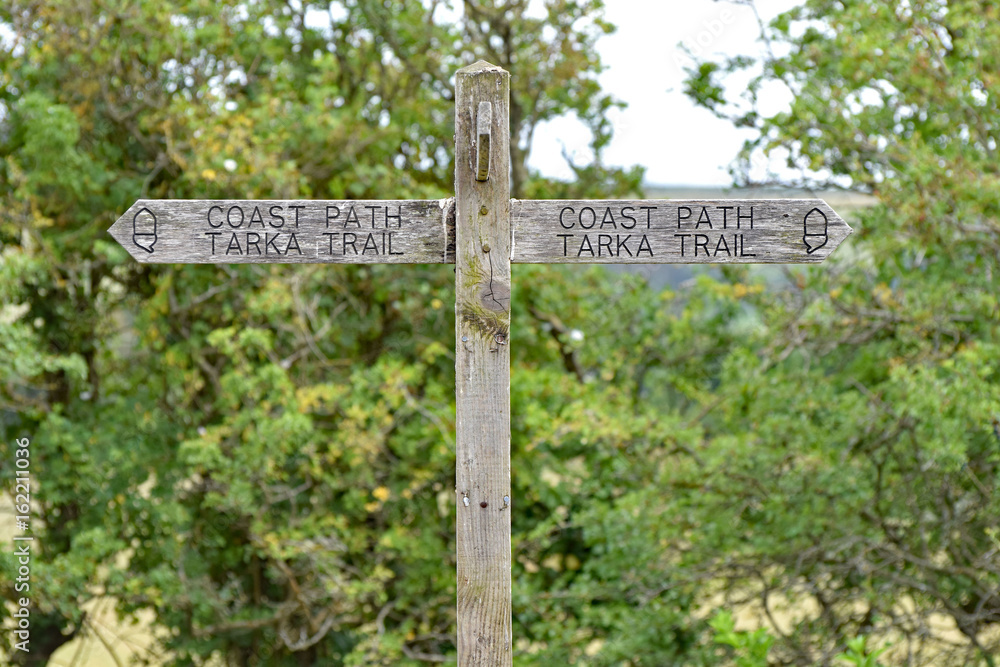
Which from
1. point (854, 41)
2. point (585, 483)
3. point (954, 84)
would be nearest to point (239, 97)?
point (585, 483)

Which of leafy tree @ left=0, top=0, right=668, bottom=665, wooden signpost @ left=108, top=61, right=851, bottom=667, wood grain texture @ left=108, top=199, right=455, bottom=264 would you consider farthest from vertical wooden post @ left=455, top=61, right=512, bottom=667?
leafy tree @ left=0, top=0, right=668, bottom=665

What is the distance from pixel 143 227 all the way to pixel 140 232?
0.01 meters

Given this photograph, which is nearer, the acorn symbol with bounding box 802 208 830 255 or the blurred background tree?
the acorn symbol with bounding box 802 208 830 255

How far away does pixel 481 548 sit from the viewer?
2264 millimetres

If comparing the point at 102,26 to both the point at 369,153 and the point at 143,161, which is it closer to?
the point at 143,161

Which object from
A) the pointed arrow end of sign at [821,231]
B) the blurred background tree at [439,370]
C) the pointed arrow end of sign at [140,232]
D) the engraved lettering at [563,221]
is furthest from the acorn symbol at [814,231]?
the blurred background tree at [439,370]

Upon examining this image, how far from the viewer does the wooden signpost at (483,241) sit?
→ 227 cm

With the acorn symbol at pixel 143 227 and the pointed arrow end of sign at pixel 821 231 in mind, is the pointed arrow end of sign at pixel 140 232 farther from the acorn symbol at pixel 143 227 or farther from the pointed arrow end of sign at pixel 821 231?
the pointed arrow end of sign at pixel 821 231

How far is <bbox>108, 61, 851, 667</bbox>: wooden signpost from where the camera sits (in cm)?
227

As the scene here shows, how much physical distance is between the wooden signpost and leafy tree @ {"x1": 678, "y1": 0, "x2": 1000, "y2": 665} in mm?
2280

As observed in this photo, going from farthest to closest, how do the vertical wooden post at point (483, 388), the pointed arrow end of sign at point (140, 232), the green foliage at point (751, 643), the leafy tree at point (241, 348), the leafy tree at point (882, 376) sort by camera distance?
the leafy tree at point (241, 348)
the leafy tree at point (882, 376)
the green foliage at point (751, 643)
the pointed arrow end of sign at point (140, 232)
the vertical wooden post at point (483, 388)

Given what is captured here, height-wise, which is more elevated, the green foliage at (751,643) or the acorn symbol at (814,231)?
the acorn symbol at (814,231)

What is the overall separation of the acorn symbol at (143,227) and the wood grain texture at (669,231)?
920 mm

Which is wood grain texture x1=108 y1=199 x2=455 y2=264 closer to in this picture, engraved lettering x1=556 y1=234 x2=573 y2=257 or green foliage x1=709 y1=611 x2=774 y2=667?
engraved lettering x1=556 y1=234 x2=573 y2=257
